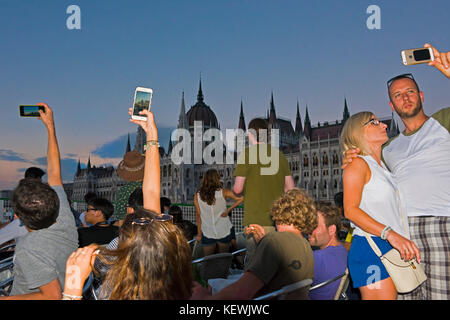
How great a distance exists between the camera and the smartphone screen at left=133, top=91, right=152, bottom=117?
2785 mm

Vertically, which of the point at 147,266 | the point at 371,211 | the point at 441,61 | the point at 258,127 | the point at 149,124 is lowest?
the point at 147,266

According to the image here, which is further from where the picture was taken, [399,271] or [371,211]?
[371,211]

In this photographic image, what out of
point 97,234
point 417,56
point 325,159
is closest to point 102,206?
point 97,234

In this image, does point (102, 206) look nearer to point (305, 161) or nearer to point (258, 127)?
point (258, 127)

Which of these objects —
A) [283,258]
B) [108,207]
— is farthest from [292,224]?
[108,207]

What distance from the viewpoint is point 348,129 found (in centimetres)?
266

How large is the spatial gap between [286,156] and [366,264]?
5908 centimetres

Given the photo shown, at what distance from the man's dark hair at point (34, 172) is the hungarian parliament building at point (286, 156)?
A: 161 feet

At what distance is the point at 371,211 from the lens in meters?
2.46

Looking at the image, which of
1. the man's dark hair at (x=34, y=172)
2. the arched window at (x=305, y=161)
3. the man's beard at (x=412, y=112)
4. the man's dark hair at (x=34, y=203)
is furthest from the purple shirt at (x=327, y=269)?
the arched window at (x=305, y=161)
